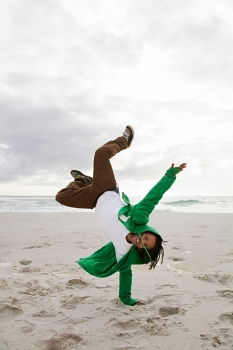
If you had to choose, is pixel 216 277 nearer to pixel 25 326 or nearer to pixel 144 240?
pixel 144 240

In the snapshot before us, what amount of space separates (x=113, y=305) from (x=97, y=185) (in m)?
1.33

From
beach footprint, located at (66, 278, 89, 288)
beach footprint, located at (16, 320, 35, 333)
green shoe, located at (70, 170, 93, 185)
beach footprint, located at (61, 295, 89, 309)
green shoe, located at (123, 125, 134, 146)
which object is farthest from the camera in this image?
beach footprint, located at (66, 278, 89, 288)

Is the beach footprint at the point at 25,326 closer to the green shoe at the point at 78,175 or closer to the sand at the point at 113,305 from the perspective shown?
the sand at the point at 113,305

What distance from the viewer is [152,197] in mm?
3119

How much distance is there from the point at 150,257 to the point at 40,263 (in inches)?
107

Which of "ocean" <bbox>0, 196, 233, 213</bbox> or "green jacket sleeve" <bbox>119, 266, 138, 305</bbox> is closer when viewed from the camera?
"green jacket sleeve" <bbox>119, 266, 138, 305</bbox>

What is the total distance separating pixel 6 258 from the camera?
18.6 feet

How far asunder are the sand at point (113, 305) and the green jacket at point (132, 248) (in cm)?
31

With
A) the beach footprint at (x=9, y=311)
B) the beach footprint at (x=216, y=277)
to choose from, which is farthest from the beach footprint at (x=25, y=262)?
the beach footprint at (x=216, y=277)

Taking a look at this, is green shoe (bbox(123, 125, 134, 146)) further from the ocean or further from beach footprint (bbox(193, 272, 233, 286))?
the ocean

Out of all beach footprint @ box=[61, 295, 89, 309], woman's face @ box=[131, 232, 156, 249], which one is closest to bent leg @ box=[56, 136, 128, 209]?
woman's face @ box=[131, 232, 156, 249]

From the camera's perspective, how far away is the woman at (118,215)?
3145mm

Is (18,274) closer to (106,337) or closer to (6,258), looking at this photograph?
(6,258)

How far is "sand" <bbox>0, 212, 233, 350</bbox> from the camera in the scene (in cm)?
273
